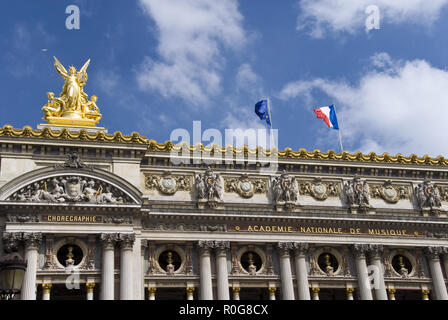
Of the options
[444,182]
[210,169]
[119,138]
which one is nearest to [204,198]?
[210,169]

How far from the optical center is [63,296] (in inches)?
1407

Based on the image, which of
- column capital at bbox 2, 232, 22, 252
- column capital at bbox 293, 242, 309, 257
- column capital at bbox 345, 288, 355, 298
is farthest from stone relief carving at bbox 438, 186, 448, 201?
column capital at bbox 2, 232, 22, 252

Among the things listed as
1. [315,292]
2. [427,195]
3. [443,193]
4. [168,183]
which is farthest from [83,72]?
[443,193]

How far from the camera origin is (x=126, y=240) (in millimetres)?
35188

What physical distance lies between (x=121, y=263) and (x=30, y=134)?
9282 millimetres

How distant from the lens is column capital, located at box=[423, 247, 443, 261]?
40.8m

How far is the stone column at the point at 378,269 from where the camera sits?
3866cm

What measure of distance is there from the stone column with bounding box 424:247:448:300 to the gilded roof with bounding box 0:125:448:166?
21.0ft

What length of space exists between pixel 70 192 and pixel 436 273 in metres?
23.4

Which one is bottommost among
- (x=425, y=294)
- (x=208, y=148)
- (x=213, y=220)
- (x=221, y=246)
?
(x=425, y=294)

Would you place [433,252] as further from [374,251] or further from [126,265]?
[126,265]

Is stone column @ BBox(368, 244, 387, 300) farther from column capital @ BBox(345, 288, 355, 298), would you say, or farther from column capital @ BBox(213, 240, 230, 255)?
column capital @ BBox(213, 240, 230, 255)
